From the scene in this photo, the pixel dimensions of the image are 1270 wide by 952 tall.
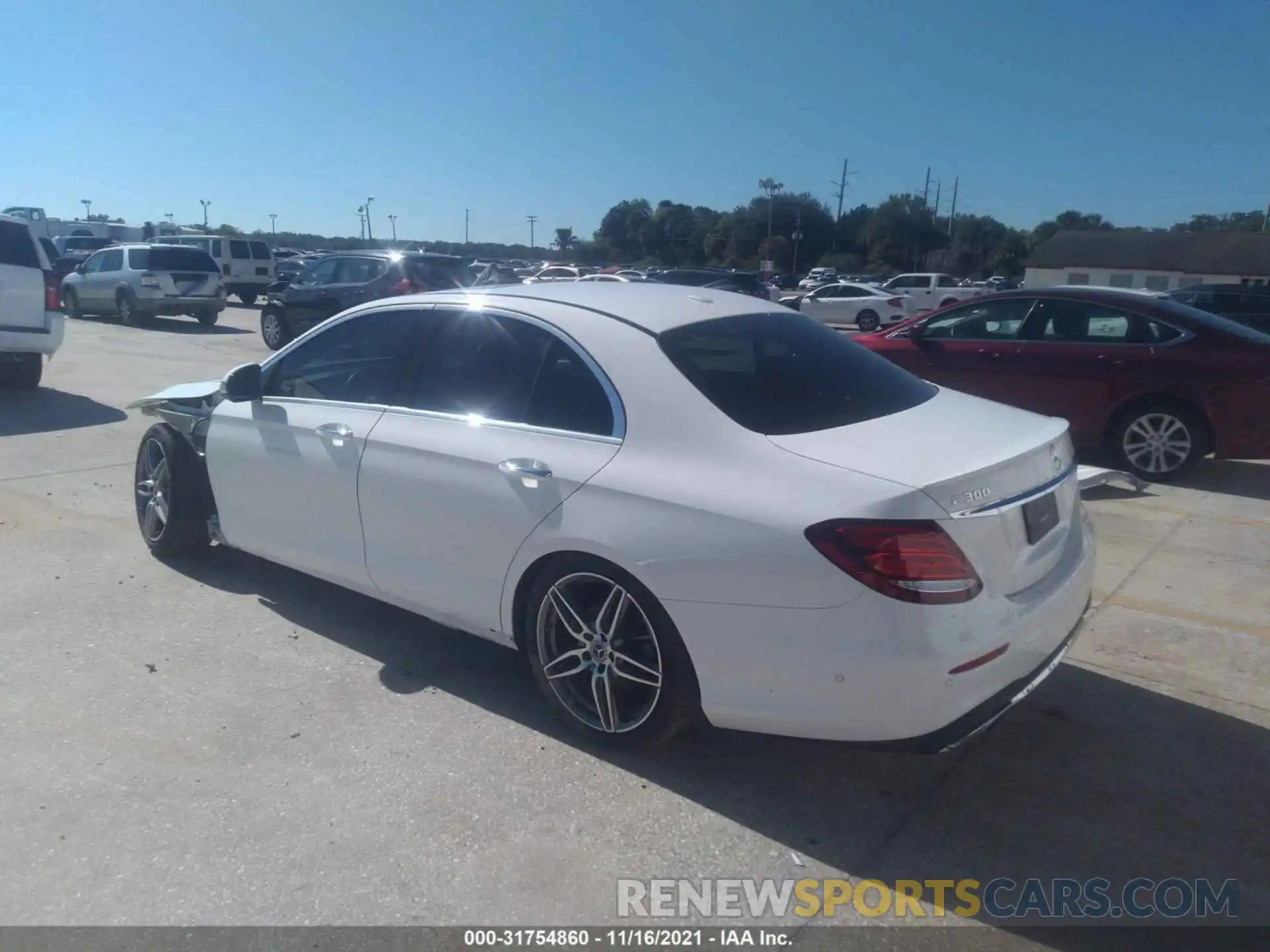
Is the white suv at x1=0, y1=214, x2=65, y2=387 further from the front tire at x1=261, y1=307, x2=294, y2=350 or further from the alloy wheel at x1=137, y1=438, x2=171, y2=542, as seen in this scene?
the front tire at x1=261, y1=307, x2=294, y2=350

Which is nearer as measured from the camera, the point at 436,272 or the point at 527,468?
the point at 527,468

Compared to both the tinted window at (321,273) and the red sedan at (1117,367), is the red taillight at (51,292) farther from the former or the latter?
the red sedan at (1117,367)

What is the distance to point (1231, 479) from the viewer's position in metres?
8.20

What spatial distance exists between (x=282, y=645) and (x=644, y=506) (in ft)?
Result: 6.98

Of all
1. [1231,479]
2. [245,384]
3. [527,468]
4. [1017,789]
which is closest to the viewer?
[1017,789]

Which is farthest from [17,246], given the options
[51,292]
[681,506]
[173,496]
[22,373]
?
[681,506]

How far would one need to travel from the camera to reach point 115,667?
13.8 feet

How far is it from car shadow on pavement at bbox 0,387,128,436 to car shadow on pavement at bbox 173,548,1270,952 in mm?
6637

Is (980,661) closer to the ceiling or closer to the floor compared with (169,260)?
closer to the floor

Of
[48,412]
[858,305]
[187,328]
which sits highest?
[858,305]

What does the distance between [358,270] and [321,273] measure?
88 cm

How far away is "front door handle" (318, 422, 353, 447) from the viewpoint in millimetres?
4250

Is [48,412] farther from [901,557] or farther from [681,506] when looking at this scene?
[901,557]

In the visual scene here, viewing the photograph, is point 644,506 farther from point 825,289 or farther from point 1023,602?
point 825,289
